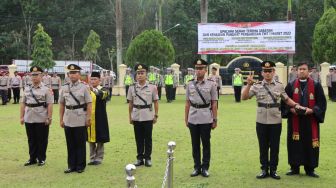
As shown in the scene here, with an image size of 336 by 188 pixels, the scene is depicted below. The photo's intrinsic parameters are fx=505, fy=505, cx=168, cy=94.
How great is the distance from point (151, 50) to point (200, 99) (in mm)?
23859

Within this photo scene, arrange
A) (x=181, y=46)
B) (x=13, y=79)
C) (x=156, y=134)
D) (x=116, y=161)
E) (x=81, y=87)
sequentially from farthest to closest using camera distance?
(x=181, y=46)
(x=13, y=79)
(x=156, y=134)
(x=116, y=161)
(x=81, y=87)

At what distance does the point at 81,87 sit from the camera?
819 cm

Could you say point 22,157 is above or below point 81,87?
below

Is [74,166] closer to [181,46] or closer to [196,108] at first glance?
[196,108]

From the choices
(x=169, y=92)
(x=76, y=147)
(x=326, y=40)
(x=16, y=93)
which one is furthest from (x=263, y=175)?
(x=326, y=40)

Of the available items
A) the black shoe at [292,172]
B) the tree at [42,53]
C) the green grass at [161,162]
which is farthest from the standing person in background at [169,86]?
the tree at [42,53]

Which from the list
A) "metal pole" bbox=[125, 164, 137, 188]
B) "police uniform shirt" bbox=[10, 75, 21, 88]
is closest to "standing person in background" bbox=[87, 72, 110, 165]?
"metal pole" bbox=[125, 164, 137, 188]

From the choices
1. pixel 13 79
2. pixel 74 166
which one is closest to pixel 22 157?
pixel 74 166

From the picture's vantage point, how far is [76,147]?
27.0ft

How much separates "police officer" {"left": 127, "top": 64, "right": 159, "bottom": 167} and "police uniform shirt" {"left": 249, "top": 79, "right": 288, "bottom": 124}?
6.15ft

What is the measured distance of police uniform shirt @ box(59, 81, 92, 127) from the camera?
8141mm

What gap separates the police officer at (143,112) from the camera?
8.60 m

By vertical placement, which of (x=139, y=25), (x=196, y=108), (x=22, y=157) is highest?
(x=139, y=25)

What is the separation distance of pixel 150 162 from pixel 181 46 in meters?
46.1
